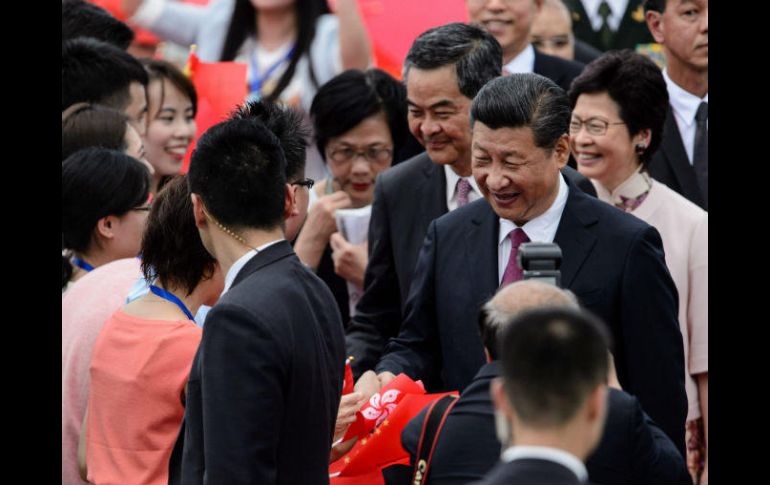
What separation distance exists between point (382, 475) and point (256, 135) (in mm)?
1170

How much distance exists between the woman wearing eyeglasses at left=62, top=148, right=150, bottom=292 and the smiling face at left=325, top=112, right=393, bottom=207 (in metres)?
1.02

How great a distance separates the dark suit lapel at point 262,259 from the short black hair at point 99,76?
9.43 feet

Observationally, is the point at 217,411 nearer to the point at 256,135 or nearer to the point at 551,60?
the point at 256,135

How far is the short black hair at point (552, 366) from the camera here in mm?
2320

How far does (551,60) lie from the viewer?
5906 millimetres

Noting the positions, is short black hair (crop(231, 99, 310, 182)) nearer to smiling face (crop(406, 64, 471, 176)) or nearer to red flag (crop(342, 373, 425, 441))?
red flag (crop(342, 373, 425, 441))

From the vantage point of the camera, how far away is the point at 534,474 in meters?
2.27

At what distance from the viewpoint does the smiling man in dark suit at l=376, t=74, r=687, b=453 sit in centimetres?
382

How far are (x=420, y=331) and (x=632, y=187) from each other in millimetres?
1357

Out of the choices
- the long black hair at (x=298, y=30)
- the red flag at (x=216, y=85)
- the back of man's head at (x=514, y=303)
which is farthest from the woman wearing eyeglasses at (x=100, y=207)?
the back of man's head at (x=514, y=303)

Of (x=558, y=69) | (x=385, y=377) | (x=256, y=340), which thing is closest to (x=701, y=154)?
(x=558, y=69)

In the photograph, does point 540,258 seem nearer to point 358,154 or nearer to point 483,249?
point 483,249

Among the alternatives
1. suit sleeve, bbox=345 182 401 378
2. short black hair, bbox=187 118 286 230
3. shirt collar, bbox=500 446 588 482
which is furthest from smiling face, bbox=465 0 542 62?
shirt collar, bbox=500 446 588 482

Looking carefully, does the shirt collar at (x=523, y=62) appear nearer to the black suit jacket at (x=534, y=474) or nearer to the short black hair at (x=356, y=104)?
the short black hair at (x=356, y=104)
